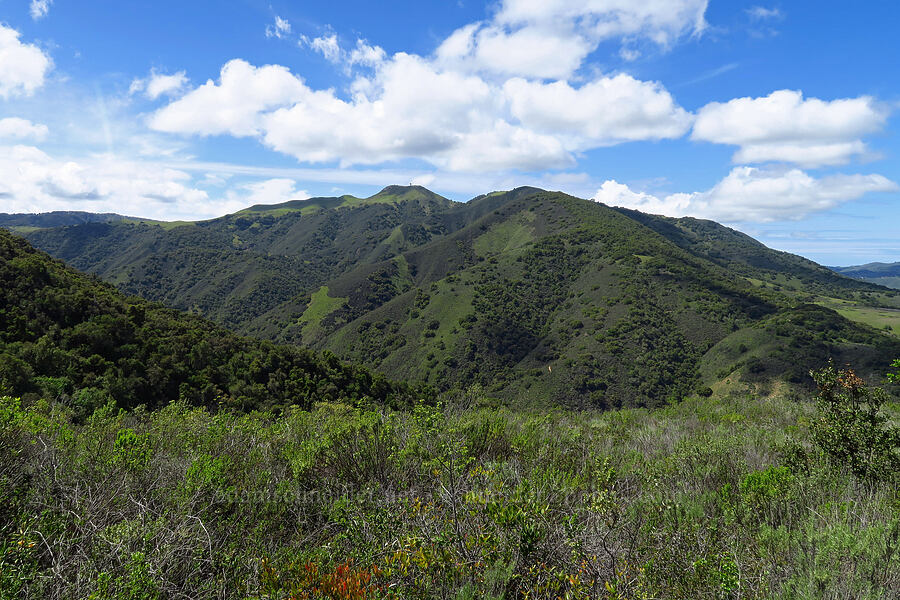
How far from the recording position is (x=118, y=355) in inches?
1257

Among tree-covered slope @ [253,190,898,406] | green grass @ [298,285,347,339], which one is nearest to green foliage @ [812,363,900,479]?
tree-covered slope @ [253,190,898,406]

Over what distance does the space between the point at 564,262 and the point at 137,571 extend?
6208 inches

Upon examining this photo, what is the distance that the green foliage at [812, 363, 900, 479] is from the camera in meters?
6.25

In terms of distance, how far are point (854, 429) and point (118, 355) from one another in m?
42.9

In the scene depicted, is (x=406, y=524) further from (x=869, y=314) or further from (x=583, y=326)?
(x=869, y=314)

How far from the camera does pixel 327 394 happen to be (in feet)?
137

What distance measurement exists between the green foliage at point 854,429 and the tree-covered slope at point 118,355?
1897 cm

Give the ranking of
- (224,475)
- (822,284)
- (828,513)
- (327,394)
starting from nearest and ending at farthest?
1. (828,513)
2. (224,475)
3. (327,394)
4. (822,284)

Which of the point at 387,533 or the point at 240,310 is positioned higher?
the point at 387,533

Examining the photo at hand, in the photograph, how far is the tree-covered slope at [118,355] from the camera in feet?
84.5

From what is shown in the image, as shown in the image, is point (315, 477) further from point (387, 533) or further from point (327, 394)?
point (327, 394)

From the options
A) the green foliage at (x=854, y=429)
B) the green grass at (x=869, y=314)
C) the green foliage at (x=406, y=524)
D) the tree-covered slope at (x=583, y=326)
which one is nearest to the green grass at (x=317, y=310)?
the tree-covered slope at (x=583, y=326)

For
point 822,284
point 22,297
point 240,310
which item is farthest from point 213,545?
point 822,284

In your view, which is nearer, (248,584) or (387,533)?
(248,584)
